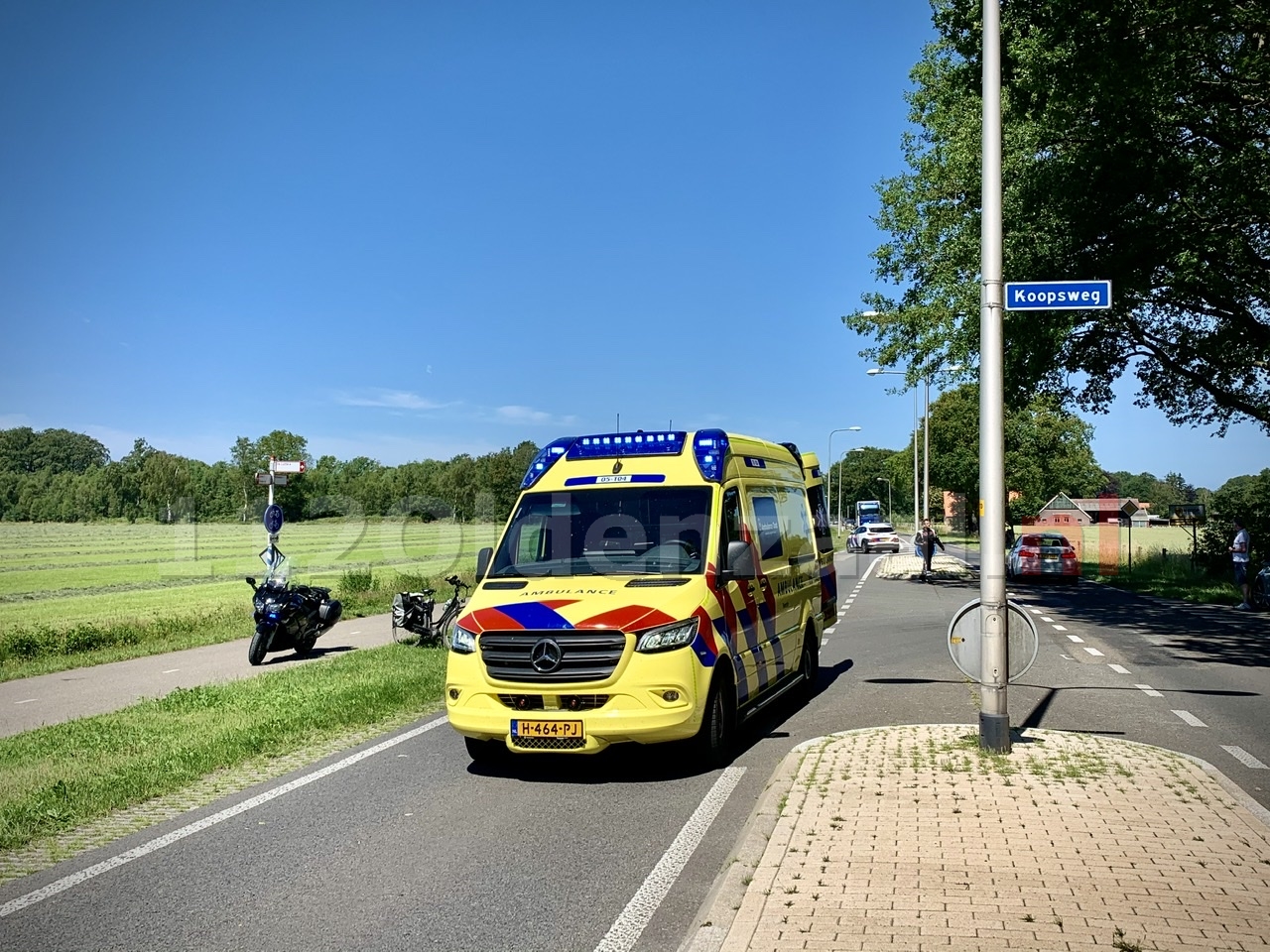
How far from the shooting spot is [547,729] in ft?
23.9

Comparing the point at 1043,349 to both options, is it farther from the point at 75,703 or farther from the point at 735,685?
the point at 75,703

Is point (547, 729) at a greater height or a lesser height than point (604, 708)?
lesser

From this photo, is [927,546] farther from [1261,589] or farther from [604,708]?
[604,708]

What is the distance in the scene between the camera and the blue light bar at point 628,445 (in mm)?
9023

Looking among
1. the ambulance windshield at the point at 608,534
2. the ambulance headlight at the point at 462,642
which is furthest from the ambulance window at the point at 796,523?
the ambulance headlight at the point at 462,642

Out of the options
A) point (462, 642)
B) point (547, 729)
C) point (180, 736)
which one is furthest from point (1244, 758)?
point (180, 736)

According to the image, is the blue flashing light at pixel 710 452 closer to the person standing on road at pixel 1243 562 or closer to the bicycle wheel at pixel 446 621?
the bicycle wheel at pixel 446 621

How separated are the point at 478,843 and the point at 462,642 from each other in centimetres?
190

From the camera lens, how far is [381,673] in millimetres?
13016

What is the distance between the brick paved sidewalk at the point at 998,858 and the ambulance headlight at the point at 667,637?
1104mm

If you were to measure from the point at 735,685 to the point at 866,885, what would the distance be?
11.1ft

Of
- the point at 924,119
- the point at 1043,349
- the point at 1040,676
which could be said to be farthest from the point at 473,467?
the point at 1040,676

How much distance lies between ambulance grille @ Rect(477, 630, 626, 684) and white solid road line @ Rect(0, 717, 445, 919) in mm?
1662

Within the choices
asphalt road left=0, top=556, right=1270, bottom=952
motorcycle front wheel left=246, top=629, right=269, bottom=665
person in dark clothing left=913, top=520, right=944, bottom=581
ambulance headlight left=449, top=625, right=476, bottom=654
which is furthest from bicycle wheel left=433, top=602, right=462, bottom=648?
person in dark clothing left=913, top=520, right=944, bottom=581
